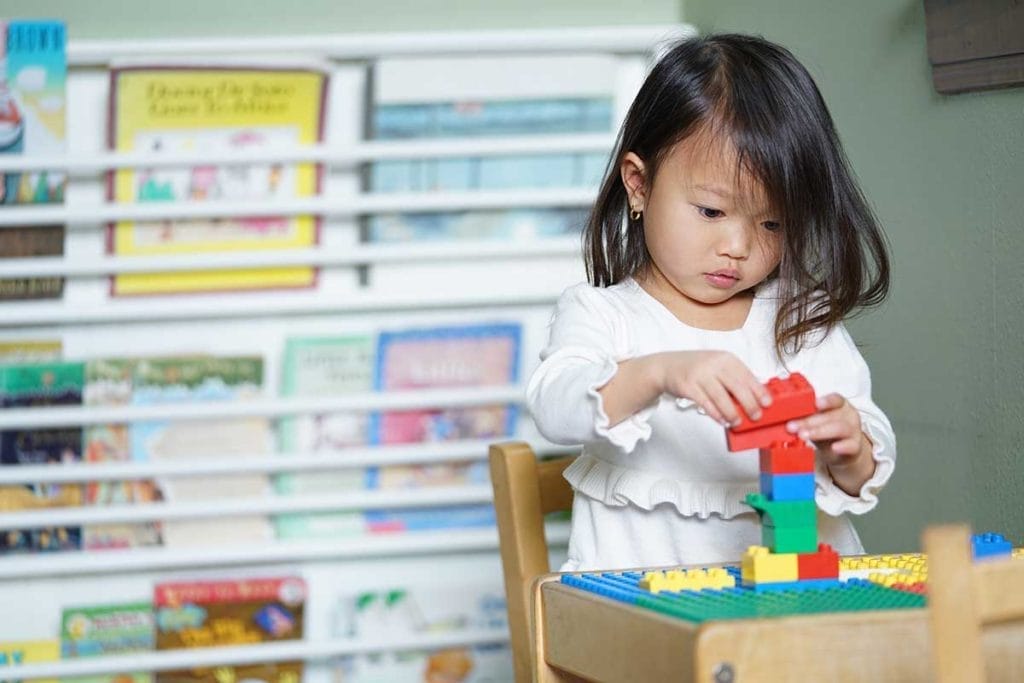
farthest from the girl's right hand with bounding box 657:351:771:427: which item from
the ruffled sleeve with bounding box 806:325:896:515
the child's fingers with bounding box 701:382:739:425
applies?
the ruffled sleeve with bounding box 806:325:896:515

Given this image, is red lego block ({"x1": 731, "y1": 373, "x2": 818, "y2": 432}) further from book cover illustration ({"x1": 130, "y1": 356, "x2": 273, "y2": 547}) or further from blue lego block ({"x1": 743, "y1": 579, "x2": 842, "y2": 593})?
book cover illustration ({"x1": 130, "y1": 356, "x2": 273, "y2": 547})

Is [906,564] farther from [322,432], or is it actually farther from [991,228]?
[322,432]

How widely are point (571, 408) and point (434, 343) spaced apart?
72 cm

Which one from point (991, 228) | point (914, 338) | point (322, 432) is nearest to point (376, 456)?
point (322, 432)

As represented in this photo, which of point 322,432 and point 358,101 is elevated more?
point 358,101

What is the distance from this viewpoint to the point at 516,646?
126 cm

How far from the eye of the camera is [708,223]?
A: 1.14m

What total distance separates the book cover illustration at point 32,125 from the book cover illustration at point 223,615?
39 centimetres

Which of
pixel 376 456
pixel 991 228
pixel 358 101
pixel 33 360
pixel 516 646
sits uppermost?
pixel 358 101

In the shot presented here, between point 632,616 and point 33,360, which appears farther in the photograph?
point 33,360

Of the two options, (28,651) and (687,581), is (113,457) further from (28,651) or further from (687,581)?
(687,581)

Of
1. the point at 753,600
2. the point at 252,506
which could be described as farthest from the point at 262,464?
the point at 753,600

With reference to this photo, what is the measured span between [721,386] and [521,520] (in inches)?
15.1

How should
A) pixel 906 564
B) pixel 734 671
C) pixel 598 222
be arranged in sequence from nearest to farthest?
pixel 734 671, pixel 906 564, pixel 598 222
